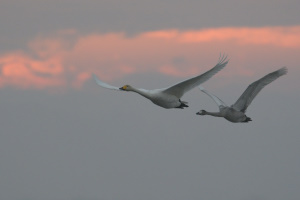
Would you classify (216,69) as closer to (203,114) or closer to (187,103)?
(187,103)

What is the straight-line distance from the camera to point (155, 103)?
181 feet

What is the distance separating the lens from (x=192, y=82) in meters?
55.3

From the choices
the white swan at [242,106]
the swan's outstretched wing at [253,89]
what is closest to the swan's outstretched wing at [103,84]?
the white swan at [242,106]

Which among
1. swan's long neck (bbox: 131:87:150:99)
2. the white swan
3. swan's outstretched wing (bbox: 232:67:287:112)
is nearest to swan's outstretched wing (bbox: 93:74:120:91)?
swan's long neck (bbox: 131:87:150:99)

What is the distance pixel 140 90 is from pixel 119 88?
3.02 metres

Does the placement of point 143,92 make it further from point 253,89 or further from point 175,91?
point 253,89

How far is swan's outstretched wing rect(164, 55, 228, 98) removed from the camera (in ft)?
178

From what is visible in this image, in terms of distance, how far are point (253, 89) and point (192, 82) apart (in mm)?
4016

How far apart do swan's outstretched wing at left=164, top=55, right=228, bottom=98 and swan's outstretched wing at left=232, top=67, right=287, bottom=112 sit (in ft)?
10.3

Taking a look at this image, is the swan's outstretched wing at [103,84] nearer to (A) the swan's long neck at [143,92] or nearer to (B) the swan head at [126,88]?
(B) the swan head at [126,88]

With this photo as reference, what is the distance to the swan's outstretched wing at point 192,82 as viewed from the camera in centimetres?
5428

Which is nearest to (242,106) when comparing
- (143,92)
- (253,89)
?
(253,89)

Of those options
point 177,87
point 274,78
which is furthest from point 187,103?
point 274,78

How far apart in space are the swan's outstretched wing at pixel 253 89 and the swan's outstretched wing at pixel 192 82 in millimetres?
3136
